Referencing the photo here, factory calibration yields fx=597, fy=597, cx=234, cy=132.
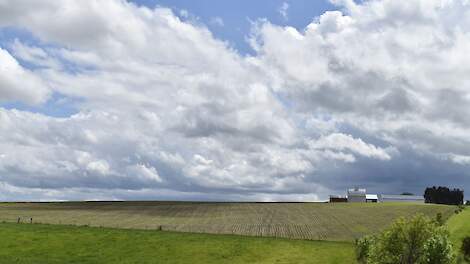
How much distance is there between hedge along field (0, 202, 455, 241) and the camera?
11275cm

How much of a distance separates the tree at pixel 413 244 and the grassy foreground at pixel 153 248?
40.1 feet

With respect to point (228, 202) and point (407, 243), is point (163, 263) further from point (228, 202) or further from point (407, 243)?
point (228, 202)

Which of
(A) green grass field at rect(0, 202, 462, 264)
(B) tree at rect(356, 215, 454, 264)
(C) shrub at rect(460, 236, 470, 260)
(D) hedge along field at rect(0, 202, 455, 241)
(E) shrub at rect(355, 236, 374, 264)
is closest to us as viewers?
(B) tree at rect(356, 215, 454, 264)

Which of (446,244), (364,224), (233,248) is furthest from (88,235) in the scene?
(446,244)

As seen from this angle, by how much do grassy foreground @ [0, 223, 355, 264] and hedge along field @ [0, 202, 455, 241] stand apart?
8.35m

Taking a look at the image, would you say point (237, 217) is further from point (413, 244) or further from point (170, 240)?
point (413, 244)

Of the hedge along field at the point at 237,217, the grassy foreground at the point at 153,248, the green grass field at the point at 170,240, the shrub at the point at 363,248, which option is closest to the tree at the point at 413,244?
the shrub at the point at 363,248

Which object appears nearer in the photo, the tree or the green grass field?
the tree

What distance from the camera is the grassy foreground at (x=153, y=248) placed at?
8962cm

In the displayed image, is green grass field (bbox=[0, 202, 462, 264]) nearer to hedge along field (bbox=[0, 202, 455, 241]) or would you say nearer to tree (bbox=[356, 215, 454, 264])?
hedge along field (bbox=[0, 202, 455, 241])

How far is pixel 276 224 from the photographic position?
122m

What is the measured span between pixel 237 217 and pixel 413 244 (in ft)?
214

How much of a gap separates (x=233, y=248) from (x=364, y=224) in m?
37.7

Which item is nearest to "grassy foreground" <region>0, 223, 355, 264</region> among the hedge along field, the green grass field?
the green grass field
